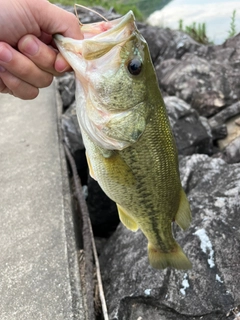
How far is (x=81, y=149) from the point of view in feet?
13.6

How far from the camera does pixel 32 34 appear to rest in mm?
1826

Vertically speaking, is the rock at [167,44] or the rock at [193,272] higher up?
the rock at [193,272]

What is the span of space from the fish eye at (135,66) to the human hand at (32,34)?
0.98 feet

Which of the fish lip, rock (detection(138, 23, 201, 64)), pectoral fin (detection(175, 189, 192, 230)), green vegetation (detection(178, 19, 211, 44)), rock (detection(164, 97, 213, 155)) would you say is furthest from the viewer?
green vegetation (detection(178, 19, 211, 44))

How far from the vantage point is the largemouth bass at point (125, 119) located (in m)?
1.67

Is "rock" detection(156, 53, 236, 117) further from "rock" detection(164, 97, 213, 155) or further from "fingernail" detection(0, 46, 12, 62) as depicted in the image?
"fingernail" detection(0, 46, 12, 62)

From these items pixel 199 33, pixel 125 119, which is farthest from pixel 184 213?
pixel 199 33

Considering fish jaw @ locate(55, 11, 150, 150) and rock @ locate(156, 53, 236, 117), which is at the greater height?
fish jaw @ locate(55, 11, 150, 150)

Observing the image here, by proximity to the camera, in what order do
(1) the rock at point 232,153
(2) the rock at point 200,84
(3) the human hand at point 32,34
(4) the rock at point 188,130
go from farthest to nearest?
(2) the rock at point 200,84
(4) the rock at point 188,130
(1) the rock at point 232,153
(3) the human hand at point 32,34

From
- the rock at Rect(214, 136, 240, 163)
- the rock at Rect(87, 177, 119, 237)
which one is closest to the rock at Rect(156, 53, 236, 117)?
the rock at Rect(214, 136, 240, 163)

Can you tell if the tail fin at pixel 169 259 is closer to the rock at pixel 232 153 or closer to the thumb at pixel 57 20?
the thumb at pixel 57 20

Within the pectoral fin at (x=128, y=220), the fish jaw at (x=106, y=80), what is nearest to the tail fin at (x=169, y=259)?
the pectoral fin at (x=128, y=220)

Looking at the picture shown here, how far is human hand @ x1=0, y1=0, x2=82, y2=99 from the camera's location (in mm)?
1759

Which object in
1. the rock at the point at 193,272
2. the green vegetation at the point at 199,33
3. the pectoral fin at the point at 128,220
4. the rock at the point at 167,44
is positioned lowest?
the green vegetation at the point at 199,33
